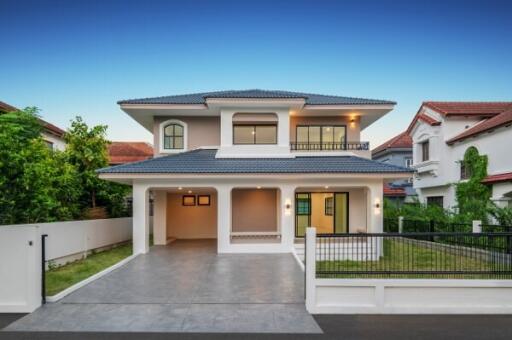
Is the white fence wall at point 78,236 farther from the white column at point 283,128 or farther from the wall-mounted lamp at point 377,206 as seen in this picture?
the wall-mounted lamp at point 377,206

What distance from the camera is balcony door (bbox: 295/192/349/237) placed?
50.8 ft

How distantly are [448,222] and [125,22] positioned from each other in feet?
60.3

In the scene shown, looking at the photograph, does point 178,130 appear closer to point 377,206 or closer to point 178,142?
point 178,142

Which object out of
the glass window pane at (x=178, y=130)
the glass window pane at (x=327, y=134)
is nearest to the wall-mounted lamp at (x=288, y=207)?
the glass window pane at (x=327, y=134)

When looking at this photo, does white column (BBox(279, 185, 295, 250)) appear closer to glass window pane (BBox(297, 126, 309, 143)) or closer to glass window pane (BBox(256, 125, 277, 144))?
glass window pane (BBox(256, 125, 277, 144))

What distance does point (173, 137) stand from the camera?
16.2m

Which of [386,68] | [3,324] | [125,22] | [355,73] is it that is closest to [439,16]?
[386,68]

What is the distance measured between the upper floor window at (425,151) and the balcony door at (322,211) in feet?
33.9

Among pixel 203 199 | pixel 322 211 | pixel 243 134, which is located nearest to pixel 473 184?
pixel 322 211

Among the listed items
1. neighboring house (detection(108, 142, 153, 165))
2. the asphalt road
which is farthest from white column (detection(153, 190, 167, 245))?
neighboring house (detection(108, 142, 153, 165))

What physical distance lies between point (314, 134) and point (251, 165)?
4713 millimetres

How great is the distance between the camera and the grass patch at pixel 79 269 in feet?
27.4

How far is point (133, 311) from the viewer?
6.36 m

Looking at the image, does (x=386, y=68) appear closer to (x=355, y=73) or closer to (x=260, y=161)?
(x=355, y=73)
